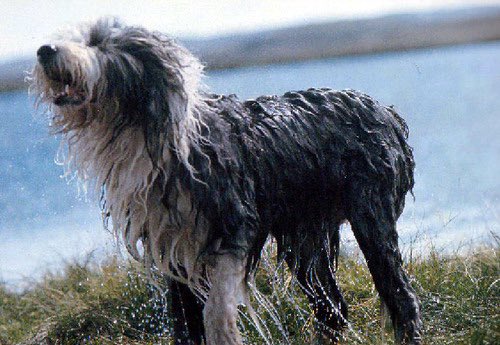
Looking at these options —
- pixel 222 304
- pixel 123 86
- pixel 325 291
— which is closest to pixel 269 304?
pixel 325 291

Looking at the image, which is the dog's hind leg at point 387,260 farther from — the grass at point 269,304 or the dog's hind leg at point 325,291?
the dog's hind leg at point 325,291

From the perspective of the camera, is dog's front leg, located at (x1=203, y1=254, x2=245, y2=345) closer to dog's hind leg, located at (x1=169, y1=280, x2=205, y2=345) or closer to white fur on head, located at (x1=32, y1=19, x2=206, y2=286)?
white fur on head, located at (x1=32, y1=19, x2=206, y2=286)

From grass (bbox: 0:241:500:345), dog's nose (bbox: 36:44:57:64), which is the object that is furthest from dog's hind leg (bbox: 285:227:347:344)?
dog's nose (bbox: 36:44:57:64)

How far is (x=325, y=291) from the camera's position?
5652 mm

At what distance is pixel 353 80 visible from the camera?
12.3 m

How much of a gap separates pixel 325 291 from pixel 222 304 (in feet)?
4.14

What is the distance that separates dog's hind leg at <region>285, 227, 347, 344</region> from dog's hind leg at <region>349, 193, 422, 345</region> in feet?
1.39

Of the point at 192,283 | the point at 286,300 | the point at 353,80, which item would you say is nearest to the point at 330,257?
the point at 286,300

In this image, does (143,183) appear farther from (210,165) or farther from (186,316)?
(186,316)

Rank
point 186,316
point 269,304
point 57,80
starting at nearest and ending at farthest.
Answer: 1. point 57,80
2. point 186,316
3. point 269,304

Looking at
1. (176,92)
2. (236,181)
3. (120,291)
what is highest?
(176,92)

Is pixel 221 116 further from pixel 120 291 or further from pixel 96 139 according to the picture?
pixel 120 291

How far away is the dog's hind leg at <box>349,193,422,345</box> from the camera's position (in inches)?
201

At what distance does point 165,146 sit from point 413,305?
169 centimetres
